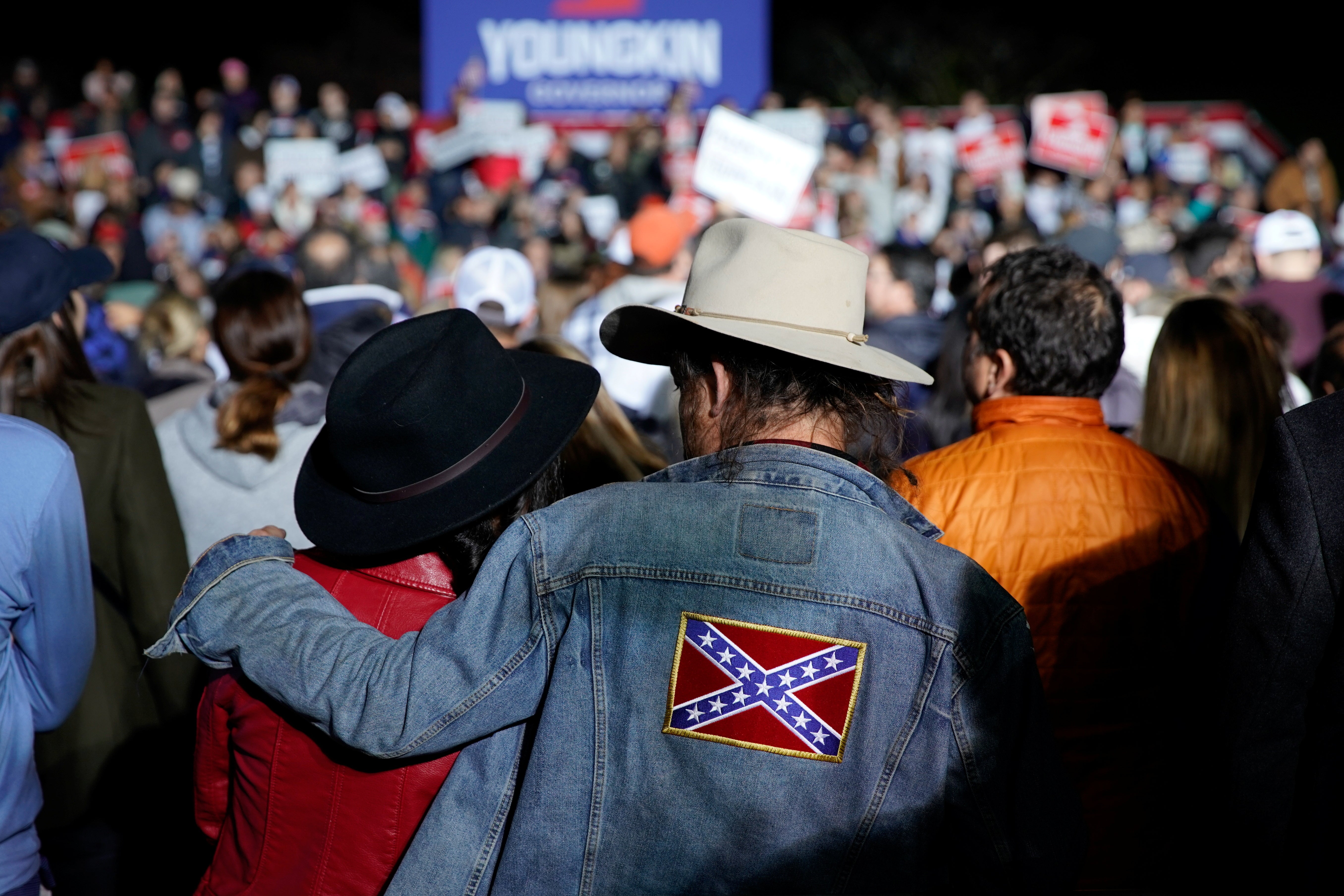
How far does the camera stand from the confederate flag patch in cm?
164

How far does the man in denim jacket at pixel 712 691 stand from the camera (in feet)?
5.44

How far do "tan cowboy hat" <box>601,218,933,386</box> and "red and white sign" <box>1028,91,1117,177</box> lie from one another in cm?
1033

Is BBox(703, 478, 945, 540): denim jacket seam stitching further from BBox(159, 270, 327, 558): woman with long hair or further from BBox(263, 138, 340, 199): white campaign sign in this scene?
BBox(263, 138, 340, 199): white campaign sign

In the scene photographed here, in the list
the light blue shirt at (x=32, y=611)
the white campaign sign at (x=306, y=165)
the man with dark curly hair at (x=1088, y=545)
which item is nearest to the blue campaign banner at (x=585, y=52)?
the white campaign sign at (x=306, y=165)

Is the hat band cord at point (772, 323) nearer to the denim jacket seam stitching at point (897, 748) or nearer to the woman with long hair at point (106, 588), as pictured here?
the denim jacket seam stitching at point (897, 748)

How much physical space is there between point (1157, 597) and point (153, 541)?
2.53 metres

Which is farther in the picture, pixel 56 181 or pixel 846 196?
pixel 56 181

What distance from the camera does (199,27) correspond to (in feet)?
93.2

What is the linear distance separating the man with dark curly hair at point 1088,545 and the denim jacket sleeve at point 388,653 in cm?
92

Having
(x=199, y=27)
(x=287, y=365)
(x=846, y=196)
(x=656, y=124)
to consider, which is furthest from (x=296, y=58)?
(x=287, y=365)

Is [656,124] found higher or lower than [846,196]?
higher

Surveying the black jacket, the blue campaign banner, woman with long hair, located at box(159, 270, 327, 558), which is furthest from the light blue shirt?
the blue campaign banner

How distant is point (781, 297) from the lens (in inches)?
75.4

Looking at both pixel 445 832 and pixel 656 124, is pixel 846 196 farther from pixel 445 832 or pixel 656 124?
pixel 445 832
